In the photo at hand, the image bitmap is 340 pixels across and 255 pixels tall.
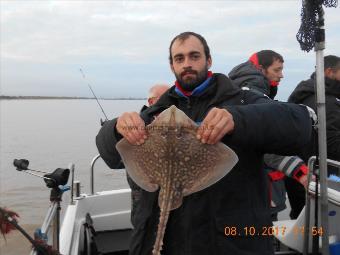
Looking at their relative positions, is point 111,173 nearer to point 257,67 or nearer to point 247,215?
point 257,67

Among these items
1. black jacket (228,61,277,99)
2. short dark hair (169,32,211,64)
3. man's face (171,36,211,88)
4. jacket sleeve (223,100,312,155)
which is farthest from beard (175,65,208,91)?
black jacket (228,61,277,99)

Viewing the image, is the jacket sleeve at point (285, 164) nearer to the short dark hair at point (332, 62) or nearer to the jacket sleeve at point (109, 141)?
the short dark hair at point (332, 62)

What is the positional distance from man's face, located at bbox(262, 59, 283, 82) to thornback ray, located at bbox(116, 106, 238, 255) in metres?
3.06

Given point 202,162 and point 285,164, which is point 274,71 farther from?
point 202,162

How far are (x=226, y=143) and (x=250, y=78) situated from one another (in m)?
2.18

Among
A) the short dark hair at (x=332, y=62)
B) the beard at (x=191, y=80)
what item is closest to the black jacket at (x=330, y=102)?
the short dark hair at (x=332, y=62)

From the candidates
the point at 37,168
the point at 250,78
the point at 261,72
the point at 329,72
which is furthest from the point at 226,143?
the point at 37,168

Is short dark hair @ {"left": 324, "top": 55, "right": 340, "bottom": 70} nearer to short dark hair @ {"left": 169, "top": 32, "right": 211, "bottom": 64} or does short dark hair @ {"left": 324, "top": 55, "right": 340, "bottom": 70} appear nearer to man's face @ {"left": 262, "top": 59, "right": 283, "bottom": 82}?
man's face @ {"left": 262, "top": 59, "right": 283, "bottom": 82}

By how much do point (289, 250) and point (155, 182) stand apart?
3.21 metres

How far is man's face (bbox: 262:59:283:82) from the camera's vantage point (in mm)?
5074

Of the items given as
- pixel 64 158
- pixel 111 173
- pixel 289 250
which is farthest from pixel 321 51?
pixel 64 158

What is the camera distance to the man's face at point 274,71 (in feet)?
16.6

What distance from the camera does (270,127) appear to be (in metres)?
2.48

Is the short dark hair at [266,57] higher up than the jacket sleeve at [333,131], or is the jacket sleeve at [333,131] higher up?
the short dark hair at [266,57]
